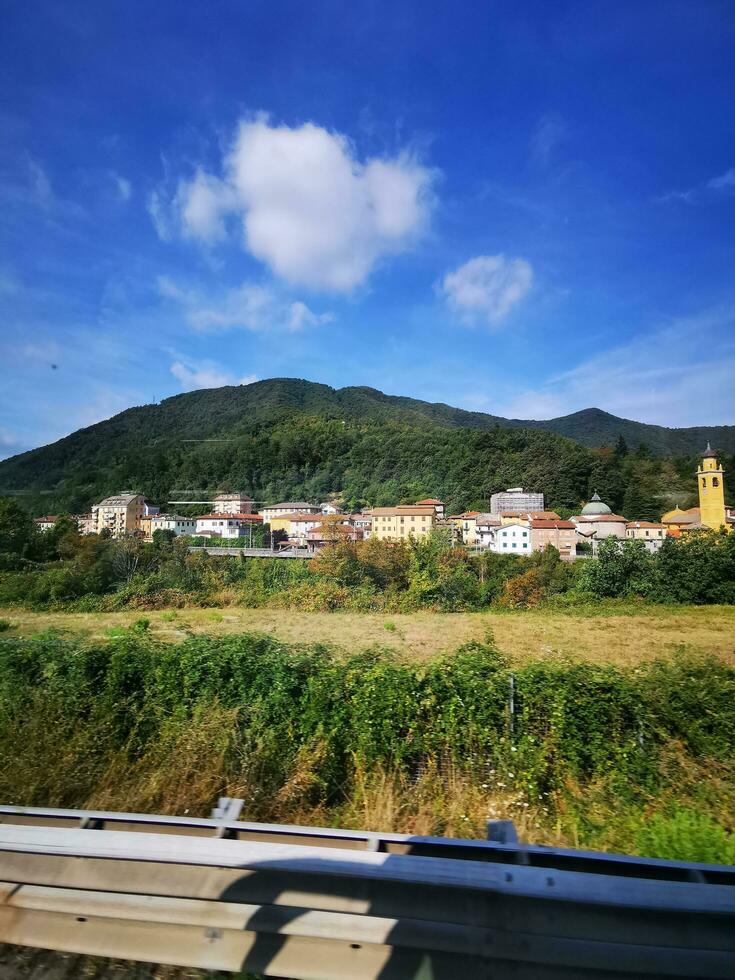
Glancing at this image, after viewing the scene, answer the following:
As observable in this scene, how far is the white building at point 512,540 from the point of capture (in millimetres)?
19422

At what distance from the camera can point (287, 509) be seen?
2452 cm

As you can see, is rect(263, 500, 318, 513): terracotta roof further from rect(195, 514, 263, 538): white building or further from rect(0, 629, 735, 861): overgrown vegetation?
rect(0, 629, 735, 861): overgrown vegetation

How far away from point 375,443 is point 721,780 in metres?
30.9

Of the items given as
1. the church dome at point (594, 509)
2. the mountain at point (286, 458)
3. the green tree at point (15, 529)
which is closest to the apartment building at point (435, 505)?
the mountain at point (286, 458)

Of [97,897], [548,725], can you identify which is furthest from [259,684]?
[97,897]

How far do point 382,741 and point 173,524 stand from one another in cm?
1764

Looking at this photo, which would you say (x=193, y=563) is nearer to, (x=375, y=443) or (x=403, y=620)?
(x=403, y=620)

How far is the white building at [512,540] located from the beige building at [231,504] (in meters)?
12.1

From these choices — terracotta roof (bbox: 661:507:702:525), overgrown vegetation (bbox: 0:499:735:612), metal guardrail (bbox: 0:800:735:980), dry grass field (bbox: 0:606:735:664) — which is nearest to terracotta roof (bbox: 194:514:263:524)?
overgrown vegetation (bbox: 0:499:735:612)

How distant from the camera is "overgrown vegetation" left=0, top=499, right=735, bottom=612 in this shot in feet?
40.3

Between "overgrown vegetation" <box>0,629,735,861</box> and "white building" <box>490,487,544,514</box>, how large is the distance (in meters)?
22.7

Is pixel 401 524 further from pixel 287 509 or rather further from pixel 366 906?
pixel 366 906

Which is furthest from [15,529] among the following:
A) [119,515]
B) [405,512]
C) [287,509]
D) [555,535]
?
[555,535]

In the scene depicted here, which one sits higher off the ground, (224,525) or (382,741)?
(224,525)
